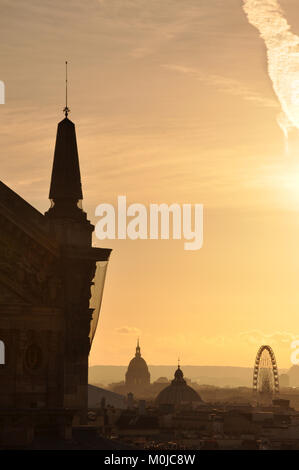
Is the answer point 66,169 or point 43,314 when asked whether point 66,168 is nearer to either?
point 66,169

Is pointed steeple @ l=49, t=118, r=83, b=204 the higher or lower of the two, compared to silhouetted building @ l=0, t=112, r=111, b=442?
higher

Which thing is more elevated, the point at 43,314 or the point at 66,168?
the point at 66,168

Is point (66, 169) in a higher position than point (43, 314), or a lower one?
higher

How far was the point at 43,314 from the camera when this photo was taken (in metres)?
40.8

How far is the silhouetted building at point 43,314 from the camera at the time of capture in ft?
132

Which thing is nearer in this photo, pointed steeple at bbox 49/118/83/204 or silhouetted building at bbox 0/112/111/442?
silhouetted building at bbox 0/112/111/442

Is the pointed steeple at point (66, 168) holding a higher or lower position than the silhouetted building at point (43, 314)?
higher

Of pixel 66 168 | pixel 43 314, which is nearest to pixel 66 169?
pixel 66 168

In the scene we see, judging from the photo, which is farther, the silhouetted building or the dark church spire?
the dark church spire

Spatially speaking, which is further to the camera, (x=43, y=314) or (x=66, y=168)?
(x=66, y=168)

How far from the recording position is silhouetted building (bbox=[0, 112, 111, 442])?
132 feet

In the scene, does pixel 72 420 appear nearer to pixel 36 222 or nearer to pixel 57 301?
pixel 57 301
